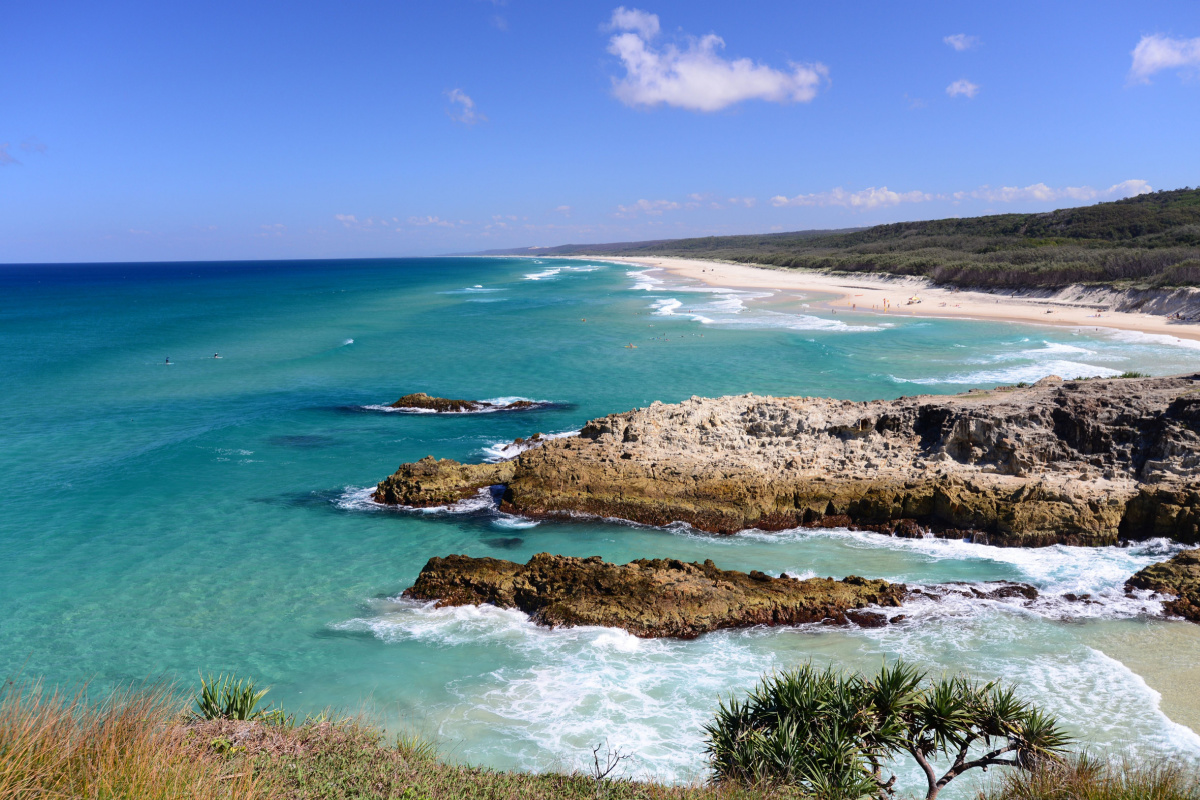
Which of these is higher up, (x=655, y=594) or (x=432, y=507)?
(x=655, y=594)

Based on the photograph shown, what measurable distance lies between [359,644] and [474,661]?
2353 millimetres

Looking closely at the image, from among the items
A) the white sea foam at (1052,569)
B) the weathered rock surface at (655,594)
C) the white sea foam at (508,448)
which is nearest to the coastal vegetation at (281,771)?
the weathered rock surface at (655,594)

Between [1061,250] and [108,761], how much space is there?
8215 centimetres

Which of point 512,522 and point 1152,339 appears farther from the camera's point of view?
point 1152,339

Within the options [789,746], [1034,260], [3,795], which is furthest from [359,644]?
[1034,260]

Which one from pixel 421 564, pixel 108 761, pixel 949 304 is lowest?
pixel 421 564

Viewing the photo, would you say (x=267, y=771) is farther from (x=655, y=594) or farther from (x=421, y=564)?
(x=421, y=564)

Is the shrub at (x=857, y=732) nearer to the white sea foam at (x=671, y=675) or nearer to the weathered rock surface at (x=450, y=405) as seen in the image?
the white sea foam at (x=671, y=675)

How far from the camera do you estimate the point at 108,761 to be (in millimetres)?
5926

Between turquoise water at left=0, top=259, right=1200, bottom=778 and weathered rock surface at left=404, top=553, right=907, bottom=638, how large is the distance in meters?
0.41

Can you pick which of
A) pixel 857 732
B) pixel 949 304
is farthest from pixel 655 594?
pixel 949 304

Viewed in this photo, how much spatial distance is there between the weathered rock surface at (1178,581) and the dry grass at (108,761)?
1472 centimetres

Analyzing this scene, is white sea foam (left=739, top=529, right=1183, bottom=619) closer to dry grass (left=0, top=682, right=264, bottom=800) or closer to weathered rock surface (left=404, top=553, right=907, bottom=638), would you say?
weathered rock surface (left=404, top=553, right=907, bottom=638)

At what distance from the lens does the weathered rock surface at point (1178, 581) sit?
1217 cm
